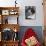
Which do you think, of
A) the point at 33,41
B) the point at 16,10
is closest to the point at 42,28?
the point at 33,41

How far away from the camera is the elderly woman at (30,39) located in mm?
4680

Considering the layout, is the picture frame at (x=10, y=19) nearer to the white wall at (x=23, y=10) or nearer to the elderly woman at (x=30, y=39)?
the white wall at (x=23, y=10)

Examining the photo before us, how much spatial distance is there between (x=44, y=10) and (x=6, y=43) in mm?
1584

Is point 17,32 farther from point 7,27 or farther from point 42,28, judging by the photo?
point 42,28

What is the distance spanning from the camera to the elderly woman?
4680mm

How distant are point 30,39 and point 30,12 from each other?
2.95 feet

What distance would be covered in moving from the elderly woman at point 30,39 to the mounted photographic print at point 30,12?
1.40 feet

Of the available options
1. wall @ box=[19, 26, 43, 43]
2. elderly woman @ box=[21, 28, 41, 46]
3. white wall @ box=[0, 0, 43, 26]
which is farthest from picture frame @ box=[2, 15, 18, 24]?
elderly woman @ box=[21, 28, 41, 46]

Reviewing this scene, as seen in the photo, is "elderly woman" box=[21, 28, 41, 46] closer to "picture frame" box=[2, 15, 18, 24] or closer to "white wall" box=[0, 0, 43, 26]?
"white wall" box=[0, 0, 43, 26]

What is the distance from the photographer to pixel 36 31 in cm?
502

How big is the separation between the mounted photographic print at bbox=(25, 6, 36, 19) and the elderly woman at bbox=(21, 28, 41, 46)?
426 mm

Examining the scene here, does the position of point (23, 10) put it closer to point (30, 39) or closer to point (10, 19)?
point (10, 19)

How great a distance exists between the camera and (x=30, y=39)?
4711 mm

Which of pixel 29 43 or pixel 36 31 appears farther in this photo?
pixel 36 31
